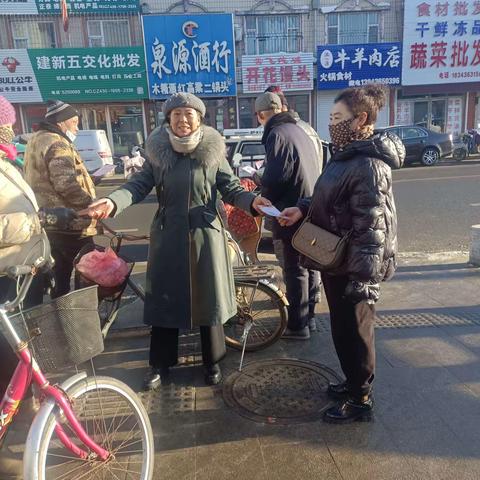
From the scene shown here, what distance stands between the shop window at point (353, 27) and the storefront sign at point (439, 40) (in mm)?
1348

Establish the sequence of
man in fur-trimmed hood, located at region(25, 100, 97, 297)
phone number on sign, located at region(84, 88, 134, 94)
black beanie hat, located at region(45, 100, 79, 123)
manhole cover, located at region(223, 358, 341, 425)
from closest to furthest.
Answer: manhole cover, located at region(223, 358, 341, 425) → man in fur-trimmed hood, located at region(25, 100, 97, 297) → black beanie hat, located at region(45, 100, 79, 123) → phone number on sign, located at region(84, 88, 134, 94)

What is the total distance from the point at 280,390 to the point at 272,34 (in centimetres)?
1936

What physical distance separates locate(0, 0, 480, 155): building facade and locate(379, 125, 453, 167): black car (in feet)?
14.4

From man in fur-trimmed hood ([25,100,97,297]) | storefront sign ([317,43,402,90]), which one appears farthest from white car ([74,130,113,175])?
man in fur-trimmed hood ([25,100,97,297])

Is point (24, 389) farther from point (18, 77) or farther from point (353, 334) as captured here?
point (18, 77)

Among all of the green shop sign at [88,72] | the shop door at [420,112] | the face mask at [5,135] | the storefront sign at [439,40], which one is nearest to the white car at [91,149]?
the green shop sign at [88,72]

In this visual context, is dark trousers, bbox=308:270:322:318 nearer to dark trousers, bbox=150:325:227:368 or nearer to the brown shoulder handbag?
dark trousers, bbox=150:325:227:368

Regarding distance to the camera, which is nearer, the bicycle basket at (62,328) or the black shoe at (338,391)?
the bicycle basket at (62,328)

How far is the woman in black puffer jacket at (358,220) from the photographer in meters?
2.38

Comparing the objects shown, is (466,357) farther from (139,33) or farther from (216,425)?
(139,33)

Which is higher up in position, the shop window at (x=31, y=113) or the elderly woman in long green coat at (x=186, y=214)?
the shop window at (x=31, y=113)

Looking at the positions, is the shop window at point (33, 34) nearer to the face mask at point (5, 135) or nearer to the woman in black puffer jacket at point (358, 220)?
the face mask at point (5, 135)

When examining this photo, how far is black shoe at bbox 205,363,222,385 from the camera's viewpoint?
125 inches

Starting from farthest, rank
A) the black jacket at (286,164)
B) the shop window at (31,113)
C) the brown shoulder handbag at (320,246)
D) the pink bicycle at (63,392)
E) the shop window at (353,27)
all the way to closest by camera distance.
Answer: the shop window at (353,27) < the shop window at (31,113) < the black jacket at (286,164) < the brown shoulder handbag at (320,246) < the pink bicycle at (63,392)
